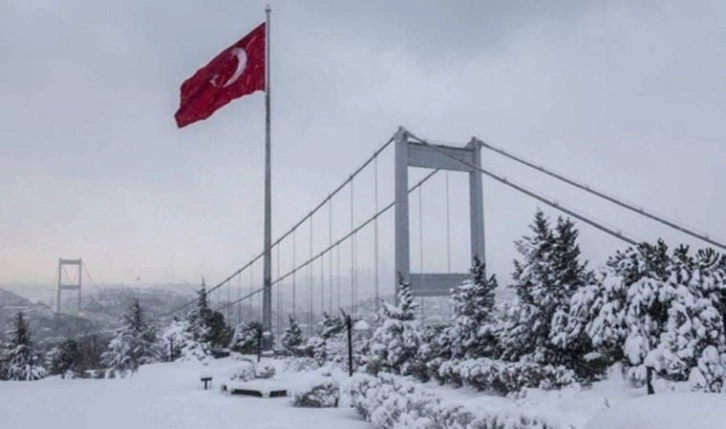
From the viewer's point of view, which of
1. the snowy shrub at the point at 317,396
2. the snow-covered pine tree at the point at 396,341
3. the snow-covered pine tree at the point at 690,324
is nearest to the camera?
the snow-covered pine tree at the point at 690,324

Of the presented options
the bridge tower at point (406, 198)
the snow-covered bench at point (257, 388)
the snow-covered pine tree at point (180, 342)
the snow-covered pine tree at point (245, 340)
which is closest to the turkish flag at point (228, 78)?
the bridge tower at point (406, 198)

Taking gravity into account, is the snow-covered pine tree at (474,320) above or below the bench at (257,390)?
above

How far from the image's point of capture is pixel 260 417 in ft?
31.9

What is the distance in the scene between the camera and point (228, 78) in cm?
1962

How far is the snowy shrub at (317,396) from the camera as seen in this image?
10.9 meters

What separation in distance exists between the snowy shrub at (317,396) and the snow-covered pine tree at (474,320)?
193 inches

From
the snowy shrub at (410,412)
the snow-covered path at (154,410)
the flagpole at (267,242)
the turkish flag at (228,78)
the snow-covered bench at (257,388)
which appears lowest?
the snow-covered path at (154,410)

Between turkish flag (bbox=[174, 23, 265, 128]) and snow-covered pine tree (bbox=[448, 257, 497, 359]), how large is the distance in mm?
8466

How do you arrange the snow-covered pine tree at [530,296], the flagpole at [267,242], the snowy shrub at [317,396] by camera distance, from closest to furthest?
the snowy shrub at [317,396] < the snow-covered pine tree at [530,296] < the flagpole at [267,242]

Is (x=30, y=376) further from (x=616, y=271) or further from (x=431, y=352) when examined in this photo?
(x=616, y=271)

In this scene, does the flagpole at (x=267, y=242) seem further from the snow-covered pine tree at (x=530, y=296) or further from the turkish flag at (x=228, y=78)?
the snow-covered pine tree at (x=530, y=296)

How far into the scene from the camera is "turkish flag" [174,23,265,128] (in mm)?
19469

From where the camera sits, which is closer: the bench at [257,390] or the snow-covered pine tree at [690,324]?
the snow-covered pine tree at [690,324]

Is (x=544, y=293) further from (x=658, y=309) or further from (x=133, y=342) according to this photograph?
(x=133, y=342)
